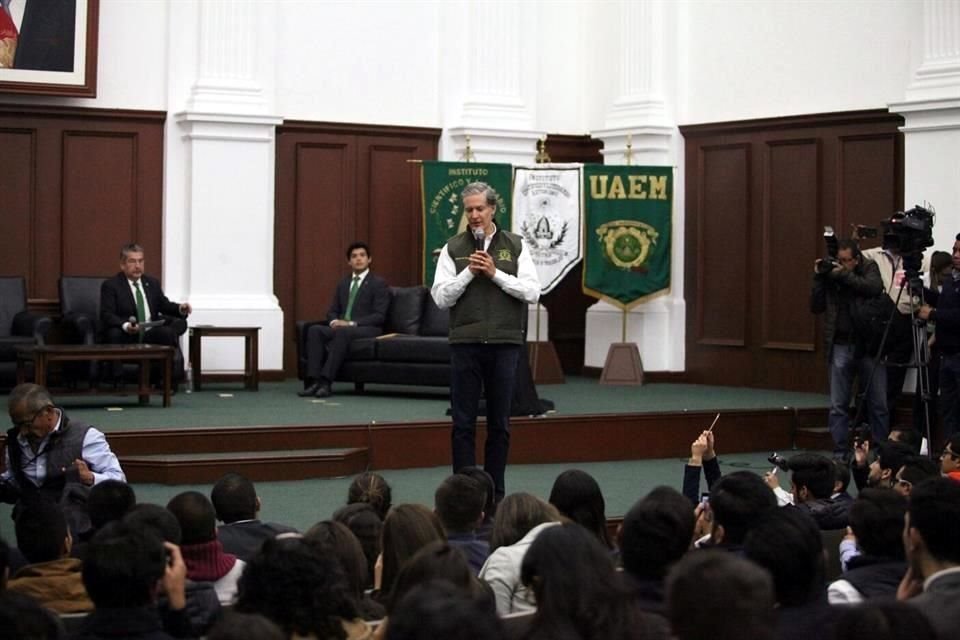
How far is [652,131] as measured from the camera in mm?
12188

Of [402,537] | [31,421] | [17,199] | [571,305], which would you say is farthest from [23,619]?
[571,305]

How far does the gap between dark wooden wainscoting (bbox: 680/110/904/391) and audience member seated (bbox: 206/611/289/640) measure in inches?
345

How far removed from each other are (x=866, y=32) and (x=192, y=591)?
846 centimetres

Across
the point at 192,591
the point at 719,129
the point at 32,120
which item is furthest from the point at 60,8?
the point at 192,591

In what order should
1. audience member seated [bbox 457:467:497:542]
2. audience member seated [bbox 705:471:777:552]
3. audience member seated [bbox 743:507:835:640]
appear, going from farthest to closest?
audience member seated [bbox 457:467:497:542], audience member seated [bbox 705:471:777:552], audience member seated [bbox 743:507:835:640]

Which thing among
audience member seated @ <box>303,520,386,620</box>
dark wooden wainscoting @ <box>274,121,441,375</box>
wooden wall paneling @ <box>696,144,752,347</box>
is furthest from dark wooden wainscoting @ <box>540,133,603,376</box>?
audience member seated @ <box>303,520,386,620</box>

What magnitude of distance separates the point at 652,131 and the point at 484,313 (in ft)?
19.9

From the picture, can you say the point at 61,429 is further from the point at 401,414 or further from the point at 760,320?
the point at 760,320

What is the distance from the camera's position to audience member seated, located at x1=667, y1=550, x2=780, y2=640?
8.13 feet

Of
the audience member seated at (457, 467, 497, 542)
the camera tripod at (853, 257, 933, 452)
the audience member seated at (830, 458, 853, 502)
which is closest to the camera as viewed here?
the audience member seated at (457, 467, 497, 542)

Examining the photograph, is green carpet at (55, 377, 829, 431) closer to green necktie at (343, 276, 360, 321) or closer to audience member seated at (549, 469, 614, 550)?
green necktie at (343, 276, 360, 321)

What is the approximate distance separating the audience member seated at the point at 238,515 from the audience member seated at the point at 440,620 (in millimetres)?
2291

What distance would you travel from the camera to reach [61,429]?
5574 mm

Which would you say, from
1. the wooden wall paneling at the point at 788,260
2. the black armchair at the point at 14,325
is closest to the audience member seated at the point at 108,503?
the black armchair at the point at 14,325
